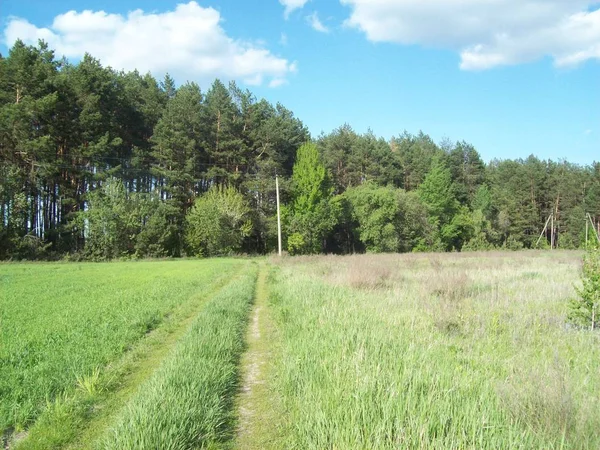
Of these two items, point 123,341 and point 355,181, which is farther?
point 355,181

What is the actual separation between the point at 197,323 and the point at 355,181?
5395cm

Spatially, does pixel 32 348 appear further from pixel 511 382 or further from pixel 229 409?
pixel 511 382

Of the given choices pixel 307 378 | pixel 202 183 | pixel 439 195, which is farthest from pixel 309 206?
pixel 307 378

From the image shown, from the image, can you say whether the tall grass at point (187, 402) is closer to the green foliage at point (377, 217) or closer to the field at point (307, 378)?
the field at point (307, 378)

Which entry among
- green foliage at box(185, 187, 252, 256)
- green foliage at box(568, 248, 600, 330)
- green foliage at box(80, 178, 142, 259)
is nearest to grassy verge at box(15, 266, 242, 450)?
green foliage at box(568, 248, 600, 330)

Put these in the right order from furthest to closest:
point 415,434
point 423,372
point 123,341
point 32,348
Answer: point 123,341, point 32,348, point 423,372, point 415,434

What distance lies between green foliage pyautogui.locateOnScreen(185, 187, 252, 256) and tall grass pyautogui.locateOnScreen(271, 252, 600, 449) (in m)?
33.2

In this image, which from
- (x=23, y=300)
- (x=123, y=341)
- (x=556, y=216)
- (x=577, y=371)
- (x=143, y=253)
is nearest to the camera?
(x=577, y=371)

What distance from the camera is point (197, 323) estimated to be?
26.3ft

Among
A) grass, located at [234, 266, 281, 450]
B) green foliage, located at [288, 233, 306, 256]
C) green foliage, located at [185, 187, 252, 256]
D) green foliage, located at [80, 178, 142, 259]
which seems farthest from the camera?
green foliage, located at [288, 233, 306, 256]

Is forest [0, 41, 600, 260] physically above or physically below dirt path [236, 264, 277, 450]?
above

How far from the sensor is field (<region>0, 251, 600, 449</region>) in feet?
11.2

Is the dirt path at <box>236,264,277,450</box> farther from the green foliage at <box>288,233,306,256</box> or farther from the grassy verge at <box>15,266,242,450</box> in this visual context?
the green foliage at <box>288,233,306,256</box>

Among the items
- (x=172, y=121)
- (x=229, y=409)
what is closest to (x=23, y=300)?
(x=229, y=409)
